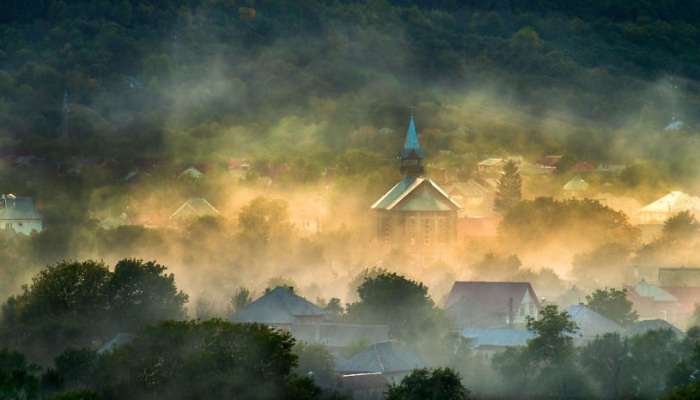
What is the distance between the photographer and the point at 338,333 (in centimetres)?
10469

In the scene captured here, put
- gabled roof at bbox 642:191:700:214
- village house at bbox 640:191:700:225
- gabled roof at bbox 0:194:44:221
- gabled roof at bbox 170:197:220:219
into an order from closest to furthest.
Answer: gabled roof at bbox 0:194:44:221 → gabled roof at bbox 170:197:220:219 → village house at bbox 640:191:700:225 → gabled roof at bbox 642:191:700:214

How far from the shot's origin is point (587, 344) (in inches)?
3932

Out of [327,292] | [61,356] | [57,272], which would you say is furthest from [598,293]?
[61,356]

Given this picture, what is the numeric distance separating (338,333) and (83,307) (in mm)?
13856

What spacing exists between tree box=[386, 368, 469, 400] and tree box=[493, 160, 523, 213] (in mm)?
99323

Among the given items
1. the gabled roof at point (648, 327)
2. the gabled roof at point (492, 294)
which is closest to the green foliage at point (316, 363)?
the gabled roof at point (648, 327)

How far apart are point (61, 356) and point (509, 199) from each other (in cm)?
10768

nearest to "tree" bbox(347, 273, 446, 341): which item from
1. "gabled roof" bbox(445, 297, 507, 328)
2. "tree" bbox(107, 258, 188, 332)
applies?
"gabled roof" bbox(445, 297, 507, 328)

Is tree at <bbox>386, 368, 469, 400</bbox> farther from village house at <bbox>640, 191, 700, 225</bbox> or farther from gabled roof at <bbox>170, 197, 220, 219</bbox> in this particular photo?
village house at <bbox>640, 191, 700, 225</bbox>

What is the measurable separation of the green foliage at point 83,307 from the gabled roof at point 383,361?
39.1 feet

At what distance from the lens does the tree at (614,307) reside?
369ft

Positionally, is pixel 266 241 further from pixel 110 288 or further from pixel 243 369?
pixel 243 369

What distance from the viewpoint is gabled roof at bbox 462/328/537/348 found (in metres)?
104

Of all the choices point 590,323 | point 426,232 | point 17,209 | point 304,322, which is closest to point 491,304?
point 590,323
